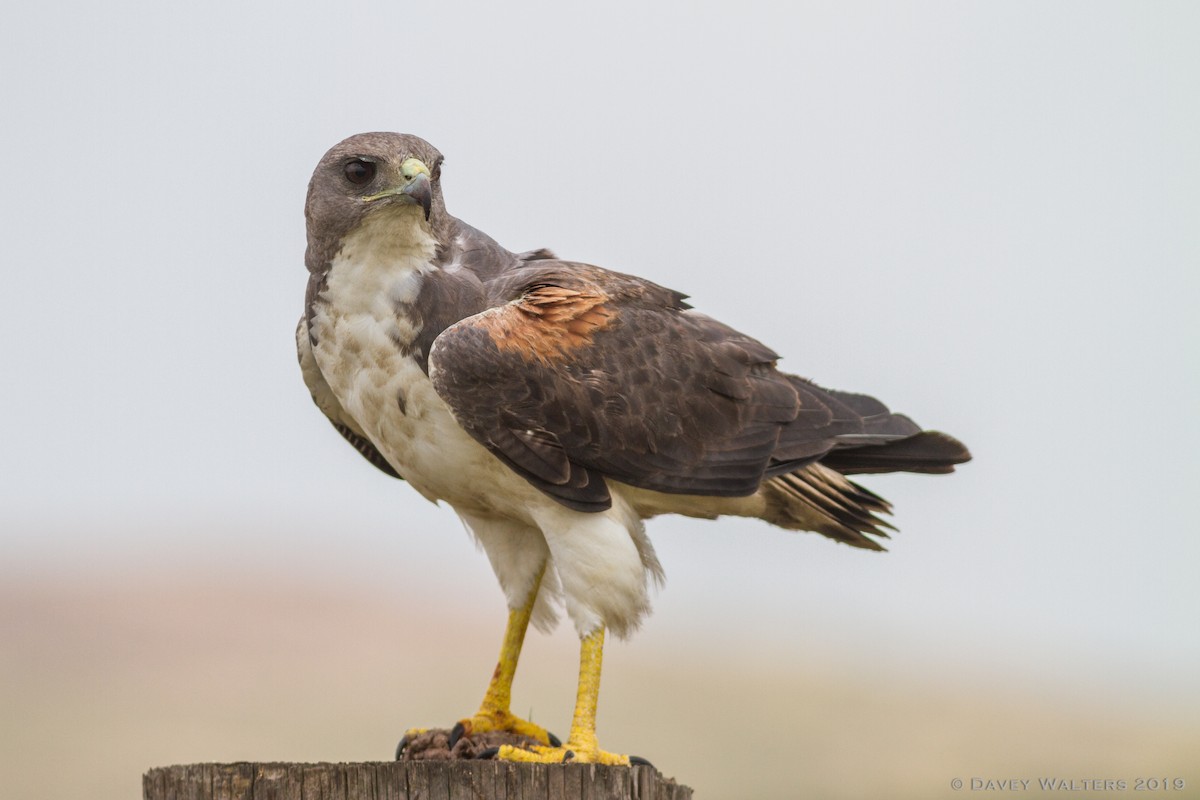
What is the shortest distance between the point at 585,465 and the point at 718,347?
1064 mm

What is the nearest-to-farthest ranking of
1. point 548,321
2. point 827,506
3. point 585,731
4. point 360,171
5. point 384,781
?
point 384,781
point 585,731
point 360,171
point 548,321
point 827,506

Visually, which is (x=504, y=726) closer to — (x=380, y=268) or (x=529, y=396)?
(x=529, y=396)

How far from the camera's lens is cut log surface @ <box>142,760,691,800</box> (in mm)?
4664

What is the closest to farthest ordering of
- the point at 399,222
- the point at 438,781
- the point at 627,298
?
the point at 438,781
the point at 399,222
the point at 627,298

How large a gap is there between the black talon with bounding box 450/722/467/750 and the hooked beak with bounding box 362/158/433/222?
2.34 meters

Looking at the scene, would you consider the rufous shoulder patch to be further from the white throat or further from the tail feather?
the tail feather

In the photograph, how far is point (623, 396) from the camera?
621 centimetres

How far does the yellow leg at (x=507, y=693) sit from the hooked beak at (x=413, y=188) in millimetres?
2027

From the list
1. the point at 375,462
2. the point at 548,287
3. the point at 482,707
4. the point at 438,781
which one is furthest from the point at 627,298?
the point at 438,781

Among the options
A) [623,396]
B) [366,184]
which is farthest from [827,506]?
[366,184]

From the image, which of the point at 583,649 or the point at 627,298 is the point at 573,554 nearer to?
the point at 583,649

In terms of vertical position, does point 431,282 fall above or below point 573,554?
above

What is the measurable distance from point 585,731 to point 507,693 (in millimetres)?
999

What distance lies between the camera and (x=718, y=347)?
6773 millimetres
